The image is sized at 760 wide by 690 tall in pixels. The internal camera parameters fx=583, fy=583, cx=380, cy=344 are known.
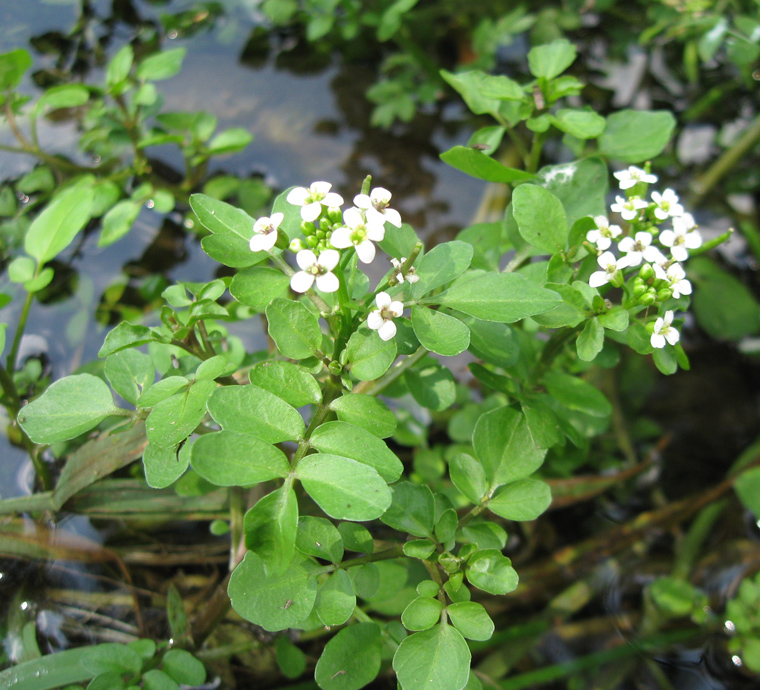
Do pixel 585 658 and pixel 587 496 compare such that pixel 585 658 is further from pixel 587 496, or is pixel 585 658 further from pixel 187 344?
pixel 187 344

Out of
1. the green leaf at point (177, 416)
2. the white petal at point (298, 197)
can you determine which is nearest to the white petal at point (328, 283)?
the white petal at point (298, 197)

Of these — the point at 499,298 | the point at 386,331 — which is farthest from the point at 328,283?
the point at 499,298

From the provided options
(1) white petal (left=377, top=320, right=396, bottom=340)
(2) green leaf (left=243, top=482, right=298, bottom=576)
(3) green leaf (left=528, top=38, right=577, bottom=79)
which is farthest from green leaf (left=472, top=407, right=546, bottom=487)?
(3) green leaf (left=528, top=38, right=577, bottom=79)

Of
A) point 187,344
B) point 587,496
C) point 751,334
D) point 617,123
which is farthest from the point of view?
point 751,334

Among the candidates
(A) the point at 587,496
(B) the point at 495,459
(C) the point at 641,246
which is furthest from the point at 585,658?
(C) the point at 641,246

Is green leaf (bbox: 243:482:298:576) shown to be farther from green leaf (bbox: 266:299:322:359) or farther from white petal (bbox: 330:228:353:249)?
white petal (bbox: 330:228:353:249)

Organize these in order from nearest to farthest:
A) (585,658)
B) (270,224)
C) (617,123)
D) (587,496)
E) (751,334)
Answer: (270,224) → (617,123) → (585,658) → (587,496) → (751,334)
